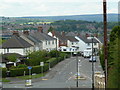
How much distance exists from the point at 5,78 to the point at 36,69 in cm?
401

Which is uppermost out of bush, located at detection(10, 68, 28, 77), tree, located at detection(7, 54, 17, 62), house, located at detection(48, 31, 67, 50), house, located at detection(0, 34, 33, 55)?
house, located at detection(48, 31, 67, 50)

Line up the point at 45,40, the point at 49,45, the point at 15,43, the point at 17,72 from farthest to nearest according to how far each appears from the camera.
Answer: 1. the point at 49,45
2. the point at 45,40
3. the point at 15,43
4. the point at 17,72

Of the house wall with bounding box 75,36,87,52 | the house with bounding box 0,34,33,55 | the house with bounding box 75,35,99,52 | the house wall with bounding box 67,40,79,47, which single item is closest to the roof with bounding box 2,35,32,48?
the house with bounding box 0,34,33,55

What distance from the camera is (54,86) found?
26641mm

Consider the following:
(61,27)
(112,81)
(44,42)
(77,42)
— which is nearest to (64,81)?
(112,81)

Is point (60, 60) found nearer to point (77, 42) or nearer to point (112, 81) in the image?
point (77, 42)

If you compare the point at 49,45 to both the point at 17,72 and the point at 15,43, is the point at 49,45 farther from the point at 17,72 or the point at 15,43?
the point at 17,72

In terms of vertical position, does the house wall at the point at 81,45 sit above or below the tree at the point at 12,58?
above

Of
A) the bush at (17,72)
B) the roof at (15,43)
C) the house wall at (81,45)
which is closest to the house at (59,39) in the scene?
the house wall at (81,45)

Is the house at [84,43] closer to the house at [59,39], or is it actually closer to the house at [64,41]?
the house at [64,41]

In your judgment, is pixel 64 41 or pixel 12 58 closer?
pixel 12 58

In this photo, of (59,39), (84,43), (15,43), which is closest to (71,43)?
(84,43)

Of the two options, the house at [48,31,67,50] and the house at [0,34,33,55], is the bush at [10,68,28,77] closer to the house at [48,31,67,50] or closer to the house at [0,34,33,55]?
the house at [0,34,33,55]

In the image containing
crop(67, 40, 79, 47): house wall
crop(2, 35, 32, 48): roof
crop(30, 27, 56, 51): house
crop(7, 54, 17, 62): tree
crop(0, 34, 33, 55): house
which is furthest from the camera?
crop(67, 40, 79, 47): house wall
